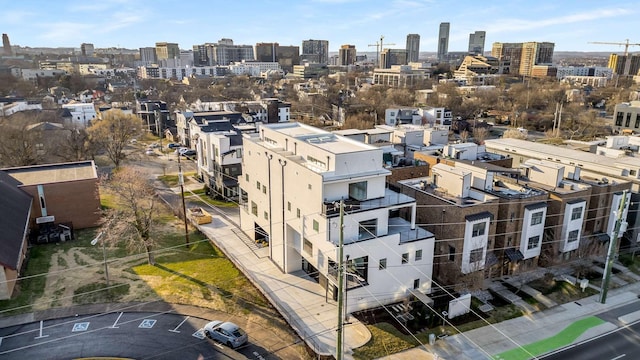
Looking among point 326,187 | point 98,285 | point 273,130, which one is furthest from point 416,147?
point 98,285

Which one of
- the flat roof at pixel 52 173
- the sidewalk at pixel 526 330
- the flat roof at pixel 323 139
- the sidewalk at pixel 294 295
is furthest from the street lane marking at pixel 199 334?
the flat roof at pixel 52 173

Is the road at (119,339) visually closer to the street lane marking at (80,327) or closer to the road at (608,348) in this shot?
the street lane marking at (80,327)

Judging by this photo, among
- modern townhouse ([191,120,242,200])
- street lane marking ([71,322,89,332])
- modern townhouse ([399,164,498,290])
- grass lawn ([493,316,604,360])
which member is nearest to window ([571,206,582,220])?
modern townhouse ([399,164,498,290])

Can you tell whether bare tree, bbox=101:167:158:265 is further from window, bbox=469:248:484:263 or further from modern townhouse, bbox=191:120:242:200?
window, bbox=469:248:484:263

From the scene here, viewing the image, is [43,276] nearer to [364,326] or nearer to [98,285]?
[98,285]

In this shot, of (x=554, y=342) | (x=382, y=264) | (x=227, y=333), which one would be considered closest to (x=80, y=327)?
(x=227, y=333)

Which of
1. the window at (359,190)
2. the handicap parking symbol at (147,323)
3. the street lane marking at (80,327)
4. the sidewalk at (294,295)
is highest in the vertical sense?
the window at (359,190)

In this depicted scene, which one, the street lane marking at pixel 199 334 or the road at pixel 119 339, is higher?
the street lane marking at pixel 199 334
